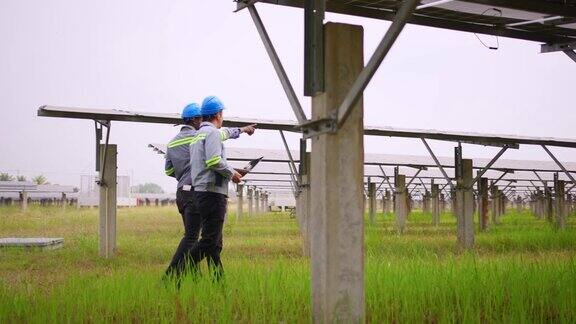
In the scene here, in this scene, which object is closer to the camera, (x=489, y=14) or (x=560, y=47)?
(x=489, y=14)

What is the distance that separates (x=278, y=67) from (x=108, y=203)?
6088 millimetres

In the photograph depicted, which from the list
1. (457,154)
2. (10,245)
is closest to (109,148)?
(10,245)

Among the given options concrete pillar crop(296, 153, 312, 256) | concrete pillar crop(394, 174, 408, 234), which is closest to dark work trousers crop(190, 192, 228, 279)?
concrete pillar crop(296, 153, 312, 256)

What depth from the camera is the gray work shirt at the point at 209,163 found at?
5.63 meters

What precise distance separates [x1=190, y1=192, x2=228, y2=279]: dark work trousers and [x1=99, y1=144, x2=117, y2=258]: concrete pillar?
166 inches

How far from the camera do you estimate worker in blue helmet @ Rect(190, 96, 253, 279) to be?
18.5 feet

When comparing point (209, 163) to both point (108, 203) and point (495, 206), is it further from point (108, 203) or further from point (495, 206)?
point (495, 206)

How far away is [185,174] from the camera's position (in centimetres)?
642

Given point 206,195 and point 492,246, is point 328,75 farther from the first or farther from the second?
point 492,246

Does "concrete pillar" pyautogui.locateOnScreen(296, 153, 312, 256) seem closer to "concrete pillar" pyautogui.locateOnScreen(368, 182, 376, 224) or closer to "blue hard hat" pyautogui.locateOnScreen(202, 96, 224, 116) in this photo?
"blue hard hat" pyautogui.locateOnScreen(202, 96, 224, 116)

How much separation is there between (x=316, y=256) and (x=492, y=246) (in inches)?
299

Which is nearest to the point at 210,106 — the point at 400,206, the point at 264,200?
the point at 400,206

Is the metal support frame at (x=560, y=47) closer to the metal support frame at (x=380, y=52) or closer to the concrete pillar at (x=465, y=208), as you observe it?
the metal support frame at (x=380, y=52)

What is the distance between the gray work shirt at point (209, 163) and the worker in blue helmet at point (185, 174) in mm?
118
